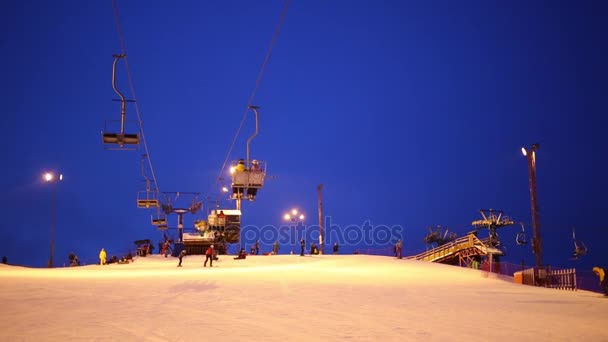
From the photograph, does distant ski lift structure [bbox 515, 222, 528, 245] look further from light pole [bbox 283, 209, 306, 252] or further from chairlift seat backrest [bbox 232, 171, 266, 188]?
light pole [bbox 283, 209, 306, 252]

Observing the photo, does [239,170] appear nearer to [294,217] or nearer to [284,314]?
[294,217]

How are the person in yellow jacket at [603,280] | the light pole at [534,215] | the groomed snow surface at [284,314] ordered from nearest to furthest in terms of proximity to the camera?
the groomed snow surface at [284,314] < the person in yellow jacket at [603,280] < the light pole at [534,215]

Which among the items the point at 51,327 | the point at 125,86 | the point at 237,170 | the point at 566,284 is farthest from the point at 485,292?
the point at 125,86

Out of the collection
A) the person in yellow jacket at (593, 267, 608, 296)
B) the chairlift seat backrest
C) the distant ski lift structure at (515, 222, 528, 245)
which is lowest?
the person in yellow jacket at (593, 267, 608, 296)

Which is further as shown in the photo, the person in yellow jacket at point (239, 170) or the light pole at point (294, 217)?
the light pole at point (294, 217)

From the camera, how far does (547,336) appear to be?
7.81 meters

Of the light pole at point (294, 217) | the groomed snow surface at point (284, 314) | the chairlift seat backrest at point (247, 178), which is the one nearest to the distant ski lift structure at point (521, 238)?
the chairlift seat backrest at point (247, 178)

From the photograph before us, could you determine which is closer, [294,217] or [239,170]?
[239,170]

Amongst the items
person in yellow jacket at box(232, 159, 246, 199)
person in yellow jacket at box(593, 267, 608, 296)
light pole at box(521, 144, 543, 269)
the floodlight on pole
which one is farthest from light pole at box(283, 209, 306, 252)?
person in yellow jacket at box(593, 267, 608, 296)

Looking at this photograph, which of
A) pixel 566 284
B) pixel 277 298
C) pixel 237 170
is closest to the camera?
pixel 277 298

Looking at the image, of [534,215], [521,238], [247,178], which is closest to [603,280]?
[534,215]

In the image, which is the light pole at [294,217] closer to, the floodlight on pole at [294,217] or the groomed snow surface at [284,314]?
the floodlight on pole at [294,217]

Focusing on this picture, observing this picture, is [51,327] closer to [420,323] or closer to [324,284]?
[420,323]

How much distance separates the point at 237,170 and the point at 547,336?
2280cm
